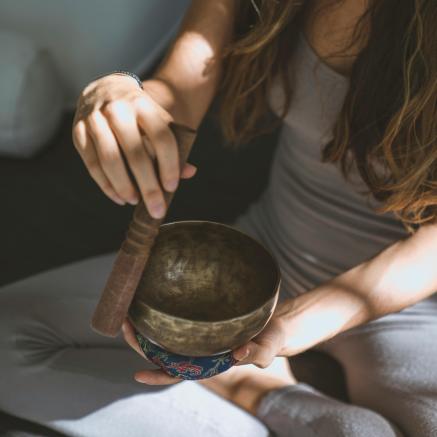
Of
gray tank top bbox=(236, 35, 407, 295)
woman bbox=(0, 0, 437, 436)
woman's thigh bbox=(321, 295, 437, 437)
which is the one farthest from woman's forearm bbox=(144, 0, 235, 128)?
woman's thigh bbox=(321, 295, 437, 437)

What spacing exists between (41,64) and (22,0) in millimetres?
253

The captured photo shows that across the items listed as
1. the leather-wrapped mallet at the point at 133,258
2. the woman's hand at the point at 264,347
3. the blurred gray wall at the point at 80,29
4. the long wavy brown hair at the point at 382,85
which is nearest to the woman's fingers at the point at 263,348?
the woman's hand at the point at 264,347

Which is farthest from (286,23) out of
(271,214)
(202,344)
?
(202,344)

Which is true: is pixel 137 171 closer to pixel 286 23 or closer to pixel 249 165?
pixel 286 23

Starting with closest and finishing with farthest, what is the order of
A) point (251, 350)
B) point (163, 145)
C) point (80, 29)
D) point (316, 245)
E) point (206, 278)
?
point (163, 145)
point (251, 350)
point (206, 278)
point (316, 245)
point (80, 29)

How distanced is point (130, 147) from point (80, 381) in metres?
0.44

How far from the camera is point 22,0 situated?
5.85 ft

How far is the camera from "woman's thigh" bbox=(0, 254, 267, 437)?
2.96 feet

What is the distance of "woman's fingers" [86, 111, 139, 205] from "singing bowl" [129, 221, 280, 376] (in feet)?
0.35

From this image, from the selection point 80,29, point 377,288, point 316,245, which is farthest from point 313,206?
point 80,29

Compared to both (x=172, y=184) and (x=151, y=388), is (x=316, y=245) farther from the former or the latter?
(x=172, y=184)

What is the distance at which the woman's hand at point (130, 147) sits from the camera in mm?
639

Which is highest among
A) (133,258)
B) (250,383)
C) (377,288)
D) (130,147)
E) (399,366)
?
(130,147)

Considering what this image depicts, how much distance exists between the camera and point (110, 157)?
2.15 feet
